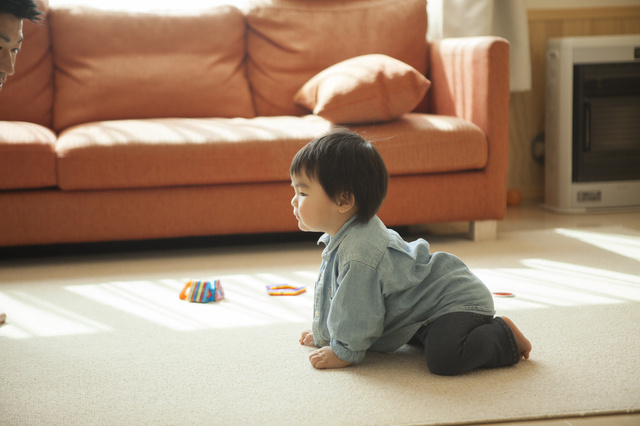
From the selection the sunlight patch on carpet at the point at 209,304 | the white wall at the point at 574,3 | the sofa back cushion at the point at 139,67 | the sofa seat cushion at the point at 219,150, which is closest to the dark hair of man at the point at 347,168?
the sunlight patch on carpet at the point at 209,304

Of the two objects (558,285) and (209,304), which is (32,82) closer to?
(209,304)

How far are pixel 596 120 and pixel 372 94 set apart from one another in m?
1.34

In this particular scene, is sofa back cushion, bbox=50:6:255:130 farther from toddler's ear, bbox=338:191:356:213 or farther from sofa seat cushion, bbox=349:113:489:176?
toddler's ear, bbox=338:191:356:213

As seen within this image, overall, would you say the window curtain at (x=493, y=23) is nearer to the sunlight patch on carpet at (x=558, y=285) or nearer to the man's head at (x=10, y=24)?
the sunlight patch on carpet at (x=558, y=285)

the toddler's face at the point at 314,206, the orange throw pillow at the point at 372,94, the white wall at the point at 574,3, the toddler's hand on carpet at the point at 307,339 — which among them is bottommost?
the toddler's hand on carpet at the point at 307,339

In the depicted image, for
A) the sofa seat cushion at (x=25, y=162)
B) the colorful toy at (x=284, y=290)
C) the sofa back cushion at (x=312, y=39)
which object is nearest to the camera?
the colorful toy at (x=284, y=290)

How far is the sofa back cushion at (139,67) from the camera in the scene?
2525mm

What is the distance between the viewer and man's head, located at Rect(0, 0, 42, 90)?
1.16m

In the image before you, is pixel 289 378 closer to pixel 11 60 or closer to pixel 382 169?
pixel 382 169

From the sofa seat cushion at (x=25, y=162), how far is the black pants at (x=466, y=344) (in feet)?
4.74

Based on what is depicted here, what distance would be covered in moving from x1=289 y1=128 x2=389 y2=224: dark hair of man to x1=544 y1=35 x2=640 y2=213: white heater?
202cm

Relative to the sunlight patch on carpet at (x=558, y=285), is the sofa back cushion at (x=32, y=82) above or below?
above

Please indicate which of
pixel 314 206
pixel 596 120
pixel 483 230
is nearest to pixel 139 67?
pixel 483 230

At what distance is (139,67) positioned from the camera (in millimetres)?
2568
